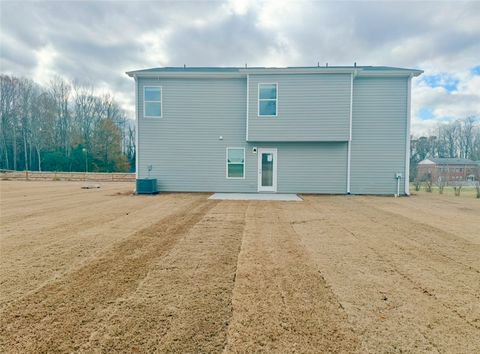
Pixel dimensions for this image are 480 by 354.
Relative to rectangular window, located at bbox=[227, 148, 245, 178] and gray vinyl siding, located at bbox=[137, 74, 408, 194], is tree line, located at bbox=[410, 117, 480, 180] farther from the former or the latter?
rectangular window, located at bbox=[227, 148, 245, 178]

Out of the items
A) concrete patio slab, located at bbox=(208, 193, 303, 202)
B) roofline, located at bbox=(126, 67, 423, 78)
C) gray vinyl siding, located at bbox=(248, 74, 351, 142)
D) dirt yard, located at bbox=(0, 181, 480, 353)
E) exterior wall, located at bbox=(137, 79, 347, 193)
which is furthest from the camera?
exterior wall, located at bbox=(137, 79, 347, 193)

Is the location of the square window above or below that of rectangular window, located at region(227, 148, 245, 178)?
above

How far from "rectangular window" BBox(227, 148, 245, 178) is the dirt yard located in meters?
6.79

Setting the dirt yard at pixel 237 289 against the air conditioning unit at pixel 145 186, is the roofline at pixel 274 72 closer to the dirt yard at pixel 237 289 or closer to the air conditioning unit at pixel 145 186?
the air conditioning unit at pixel 145 186

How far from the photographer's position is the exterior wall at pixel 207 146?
12.0 m

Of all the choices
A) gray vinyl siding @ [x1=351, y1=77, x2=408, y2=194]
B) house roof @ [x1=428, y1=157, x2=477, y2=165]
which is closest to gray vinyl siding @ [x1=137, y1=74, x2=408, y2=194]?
gray vinyl siding @ [x1=351, y1=77, x2=408, y2=194]

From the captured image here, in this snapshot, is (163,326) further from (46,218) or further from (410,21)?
(410,21)

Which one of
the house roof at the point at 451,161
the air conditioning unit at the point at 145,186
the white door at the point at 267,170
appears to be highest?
the house roof at the point at 451,161

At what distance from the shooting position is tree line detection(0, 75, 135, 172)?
110ft

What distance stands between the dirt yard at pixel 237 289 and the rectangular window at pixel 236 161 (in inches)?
267

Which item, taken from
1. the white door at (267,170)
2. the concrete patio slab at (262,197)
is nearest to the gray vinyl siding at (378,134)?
the concrete patio slab at (262,197)

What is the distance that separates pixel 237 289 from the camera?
8.76 ft

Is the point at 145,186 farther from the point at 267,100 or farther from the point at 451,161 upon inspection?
the point at 451,161

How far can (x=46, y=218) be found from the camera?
629cm
